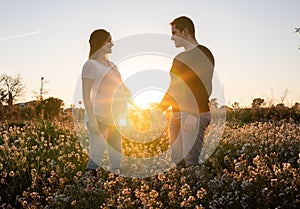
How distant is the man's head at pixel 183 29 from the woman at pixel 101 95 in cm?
118

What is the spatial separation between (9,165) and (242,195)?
445 centimetres

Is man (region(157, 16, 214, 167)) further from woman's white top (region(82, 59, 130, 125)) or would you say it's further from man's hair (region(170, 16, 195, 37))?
woman's white top (region(82, 59, 130, 125))

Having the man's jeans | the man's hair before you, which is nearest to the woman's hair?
the man's hair

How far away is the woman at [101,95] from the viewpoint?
21.5 ft

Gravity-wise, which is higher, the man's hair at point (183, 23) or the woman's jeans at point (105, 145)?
the man's hair at point (183, 23)

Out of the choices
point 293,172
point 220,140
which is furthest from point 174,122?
point 220,140

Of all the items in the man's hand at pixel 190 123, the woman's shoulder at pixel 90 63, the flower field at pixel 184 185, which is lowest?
the flower field at pixel 184 185

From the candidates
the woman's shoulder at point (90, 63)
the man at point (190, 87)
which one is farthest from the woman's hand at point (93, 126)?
the man at point (190, 87)

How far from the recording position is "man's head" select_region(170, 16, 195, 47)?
6.23m

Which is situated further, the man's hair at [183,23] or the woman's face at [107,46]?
the woman's face at [107,46]

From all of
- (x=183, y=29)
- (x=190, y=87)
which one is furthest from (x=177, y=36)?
(x=190, y=87)

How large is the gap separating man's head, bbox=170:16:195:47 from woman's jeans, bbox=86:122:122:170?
1.83m

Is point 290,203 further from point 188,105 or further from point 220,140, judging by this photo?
point 220,140

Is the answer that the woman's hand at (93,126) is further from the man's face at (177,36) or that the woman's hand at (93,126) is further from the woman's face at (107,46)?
the man's face at (177,36)
